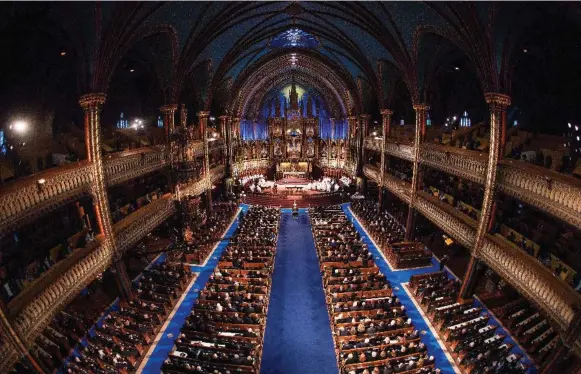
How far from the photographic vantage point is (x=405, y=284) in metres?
18.1

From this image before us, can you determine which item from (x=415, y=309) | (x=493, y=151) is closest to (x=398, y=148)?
(x=493, y=151)

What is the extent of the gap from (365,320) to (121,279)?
10977 mm

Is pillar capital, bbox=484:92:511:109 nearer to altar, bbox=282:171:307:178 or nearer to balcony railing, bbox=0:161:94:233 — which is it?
balcony railing, bbox=0:161:94:233

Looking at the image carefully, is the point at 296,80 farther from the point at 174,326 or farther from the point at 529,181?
the point at 174,326

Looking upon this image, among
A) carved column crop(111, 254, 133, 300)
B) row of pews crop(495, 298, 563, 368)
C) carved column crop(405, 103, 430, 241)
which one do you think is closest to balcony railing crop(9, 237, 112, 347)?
carved column crop(111, 254, 133, 300)

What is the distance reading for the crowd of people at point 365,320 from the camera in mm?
11219

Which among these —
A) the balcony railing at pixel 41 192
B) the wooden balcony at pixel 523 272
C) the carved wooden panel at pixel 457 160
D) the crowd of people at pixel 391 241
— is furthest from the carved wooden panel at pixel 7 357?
the carved wooden panel at pixel 457 160

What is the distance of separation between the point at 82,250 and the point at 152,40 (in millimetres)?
12741

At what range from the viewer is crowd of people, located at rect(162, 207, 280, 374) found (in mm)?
11188

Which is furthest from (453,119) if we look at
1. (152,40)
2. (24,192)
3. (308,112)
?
(24,192)

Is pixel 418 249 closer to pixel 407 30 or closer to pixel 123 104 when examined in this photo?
pixel 407 30

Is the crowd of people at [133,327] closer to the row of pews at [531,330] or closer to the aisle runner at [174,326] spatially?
the aisle runner at [174,326]

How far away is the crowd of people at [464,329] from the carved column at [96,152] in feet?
47.5

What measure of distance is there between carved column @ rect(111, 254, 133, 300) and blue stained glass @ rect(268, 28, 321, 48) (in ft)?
75.5
